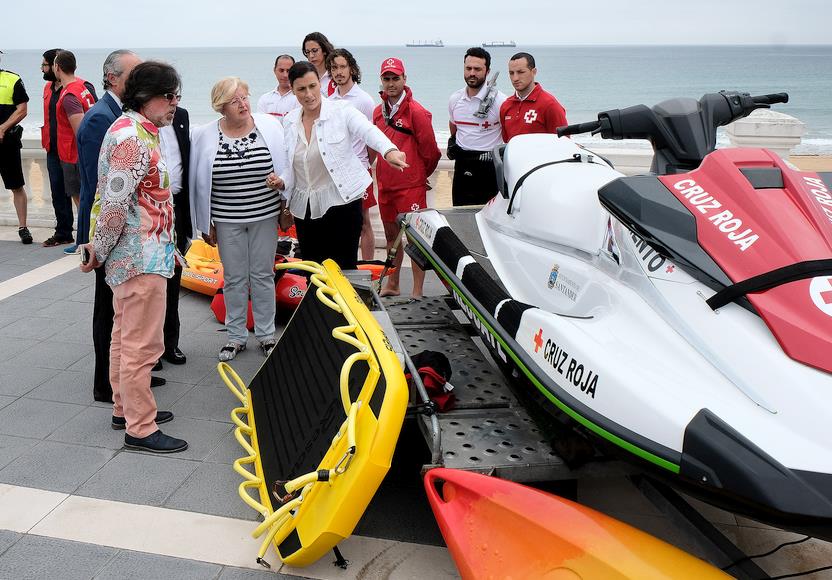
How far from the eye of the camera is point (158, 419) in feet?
13.7

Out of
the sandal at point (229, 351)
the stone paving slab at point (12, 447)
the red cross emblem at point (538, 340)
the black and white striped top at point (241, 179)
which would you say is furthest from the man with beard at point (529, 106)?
the stone paving slab at point (12, 447)

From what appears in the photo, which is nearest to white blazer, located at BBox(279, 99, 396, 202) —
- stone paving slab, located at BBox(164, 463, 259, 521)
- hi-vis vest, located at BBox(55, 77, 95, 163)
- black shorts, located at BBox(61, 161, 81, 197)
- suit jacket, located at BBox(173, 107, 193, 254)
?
suit jacket, located at BBox(173, 107, 193, 254)

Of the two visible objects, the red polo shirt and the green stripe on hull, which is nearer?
the green stripe on hull

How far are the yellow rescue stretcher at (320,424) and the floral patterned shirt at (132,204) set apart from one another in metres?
0.69

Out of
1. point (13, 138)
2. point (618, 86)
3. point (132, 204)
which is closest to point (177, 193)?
point (132, 204)

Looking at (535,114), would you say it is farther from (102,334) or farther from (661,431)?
(661,431)

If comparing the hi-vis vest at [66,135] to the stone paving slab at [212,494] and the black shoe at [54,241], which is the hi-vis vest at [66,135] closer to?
the black shoe at [54,241]

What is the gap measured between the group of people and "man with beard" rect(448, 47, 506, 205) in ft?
0.03

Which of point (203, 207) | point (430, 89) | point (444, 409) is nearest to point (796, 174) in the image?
point (444, 409)

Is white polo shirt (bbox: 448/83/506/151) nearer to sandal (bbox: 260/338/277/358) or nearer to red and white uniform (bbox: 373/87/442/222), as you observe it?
red and white uniform (bbox: 373/87/442/222)

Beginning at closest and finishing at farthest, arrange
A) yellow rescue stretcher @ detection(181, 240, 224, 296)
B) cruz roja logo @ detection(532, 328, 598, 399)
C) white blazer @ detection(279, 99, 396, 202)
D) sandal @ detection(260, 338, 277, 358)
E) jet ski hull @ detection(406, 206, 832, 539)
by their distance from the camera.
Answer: jet ski hull @ detection(406, 206, 832, 539) < cruz roja logo @ detection(532, 328, 598, 399) < white blazer @ detection(279, 99, 396, 202) < sandal @ detection(260, 338, 277, 358) < yellow rescue stretcher @ detection(181, 240, 224, 296)

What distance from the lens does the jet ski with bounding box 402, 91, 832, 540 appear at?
209cm

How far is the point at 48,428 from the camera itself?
4.09 meters

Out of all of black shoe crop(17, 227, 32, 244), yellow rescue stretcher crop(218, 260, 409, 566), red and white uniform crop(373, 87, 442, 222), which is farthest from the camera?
black shoe crop(17, 227, 32, 244)
